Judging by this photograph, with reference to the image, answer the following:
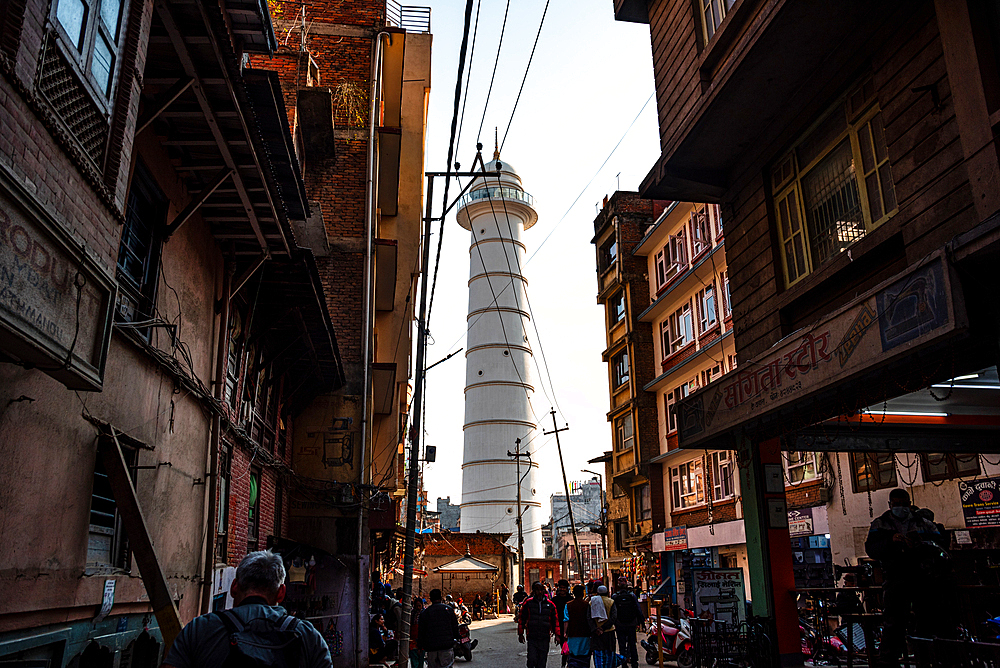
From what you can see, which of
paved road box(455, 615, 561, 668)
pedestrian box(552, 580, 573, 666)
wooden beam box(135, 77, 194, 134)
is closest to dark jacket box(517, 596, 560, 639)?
pedestrian box(552, 580, 573, 666)

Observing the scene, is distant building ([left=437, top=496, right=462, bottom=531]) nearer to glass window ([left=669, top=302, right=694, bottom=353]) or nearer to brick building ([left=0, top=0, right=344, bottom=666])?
glass window ([left=669, top=302, right=694, bottom=353])

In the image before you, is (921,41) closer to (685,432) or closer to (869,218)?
(869,218)

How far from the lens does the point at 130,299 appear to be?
6.91 metres

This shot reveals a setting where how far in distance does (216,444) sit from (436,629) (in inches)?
162

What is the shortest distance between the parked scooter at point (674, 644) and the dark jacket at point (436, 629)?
5.27 meters

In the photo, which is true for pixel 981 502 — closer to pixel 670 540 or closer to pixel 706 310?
pixel 706 310

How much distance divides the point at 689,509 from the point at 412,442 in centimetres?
1624

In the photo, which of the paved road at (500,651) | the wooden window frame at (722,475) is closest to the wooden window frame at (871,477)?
the wooden window frame at (722,475)

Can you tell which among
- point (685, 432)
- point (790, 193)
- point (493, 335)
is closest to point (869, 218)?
point (790, 193)

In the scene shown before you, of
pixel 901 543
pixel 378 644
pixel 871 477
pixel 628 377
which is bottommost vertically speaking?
pixel 378 644

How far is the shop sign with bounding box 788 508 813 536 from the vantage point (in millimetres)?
20019

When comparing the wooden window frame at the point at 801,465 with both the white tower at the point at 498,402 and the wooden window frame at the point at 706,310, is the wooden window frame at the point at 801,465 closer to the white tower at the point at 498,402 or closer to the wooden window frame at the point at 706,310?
the wooden window frame at the point at 706,310

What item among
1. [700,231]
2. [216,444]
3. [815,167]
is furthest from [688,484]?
[216,444]

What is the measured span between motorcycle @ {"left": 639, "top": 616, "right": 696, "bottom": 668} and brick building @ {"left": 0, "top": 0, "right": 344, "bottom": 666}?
29.3ft
